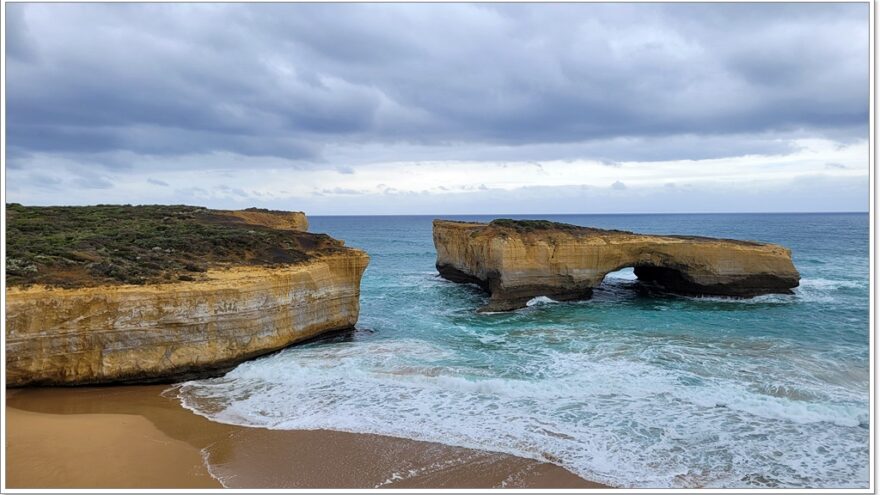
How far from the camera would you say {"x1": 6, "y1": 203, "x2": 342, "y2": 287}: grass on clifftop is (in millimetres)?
13297

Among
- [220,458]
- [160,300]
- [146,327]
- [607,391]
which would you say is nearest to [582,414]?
[607,391]

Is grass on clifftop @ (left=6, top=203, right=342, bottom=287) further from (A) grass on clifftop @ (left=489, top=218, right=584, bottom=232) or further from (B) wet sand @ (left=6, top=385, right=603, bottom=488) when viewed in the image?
(A) grass on clifftop @ (left=489, top=218, right=584, bottom=232)

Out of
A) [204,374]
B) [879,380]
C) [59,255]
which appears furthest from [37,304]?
[879,380]

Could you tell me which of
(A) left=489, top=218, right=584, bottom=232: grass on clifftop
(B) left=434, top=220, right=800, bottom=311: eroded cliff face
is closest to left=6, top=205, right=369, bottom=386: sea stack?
(B) left=434, top=220, right=800, bottom=311: eroded cliff face

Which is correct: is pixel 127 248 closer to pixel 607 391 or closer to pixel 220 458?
pixel 220 458

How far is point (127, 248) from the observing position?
52.7ft

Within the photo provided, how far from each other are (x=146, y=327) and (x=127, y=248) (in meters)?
4.44

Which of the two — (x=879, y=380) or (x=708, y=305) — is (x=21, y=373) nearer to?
(x=879, y=380)

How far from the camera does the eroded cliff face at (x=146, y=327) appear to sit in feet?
39.4

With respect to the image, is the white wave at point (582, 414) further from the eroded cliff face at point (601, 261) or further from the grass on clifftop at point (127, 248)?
the eroded cliff face at point (601, 261)

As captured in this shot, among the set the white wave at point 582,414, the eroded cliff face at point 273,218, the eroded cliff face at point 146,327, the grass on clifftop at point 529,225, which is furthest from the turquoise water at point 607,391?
the eroded cliff face at point 273,218

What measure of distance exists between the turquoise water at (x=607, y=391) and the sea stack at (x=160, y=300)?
87 cm

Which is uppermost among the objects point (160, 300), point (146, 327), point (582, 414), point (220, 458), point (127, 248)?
point (127, 248)

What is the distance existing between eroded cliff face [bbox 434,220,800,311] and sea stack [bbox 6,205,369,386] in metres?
8.13
